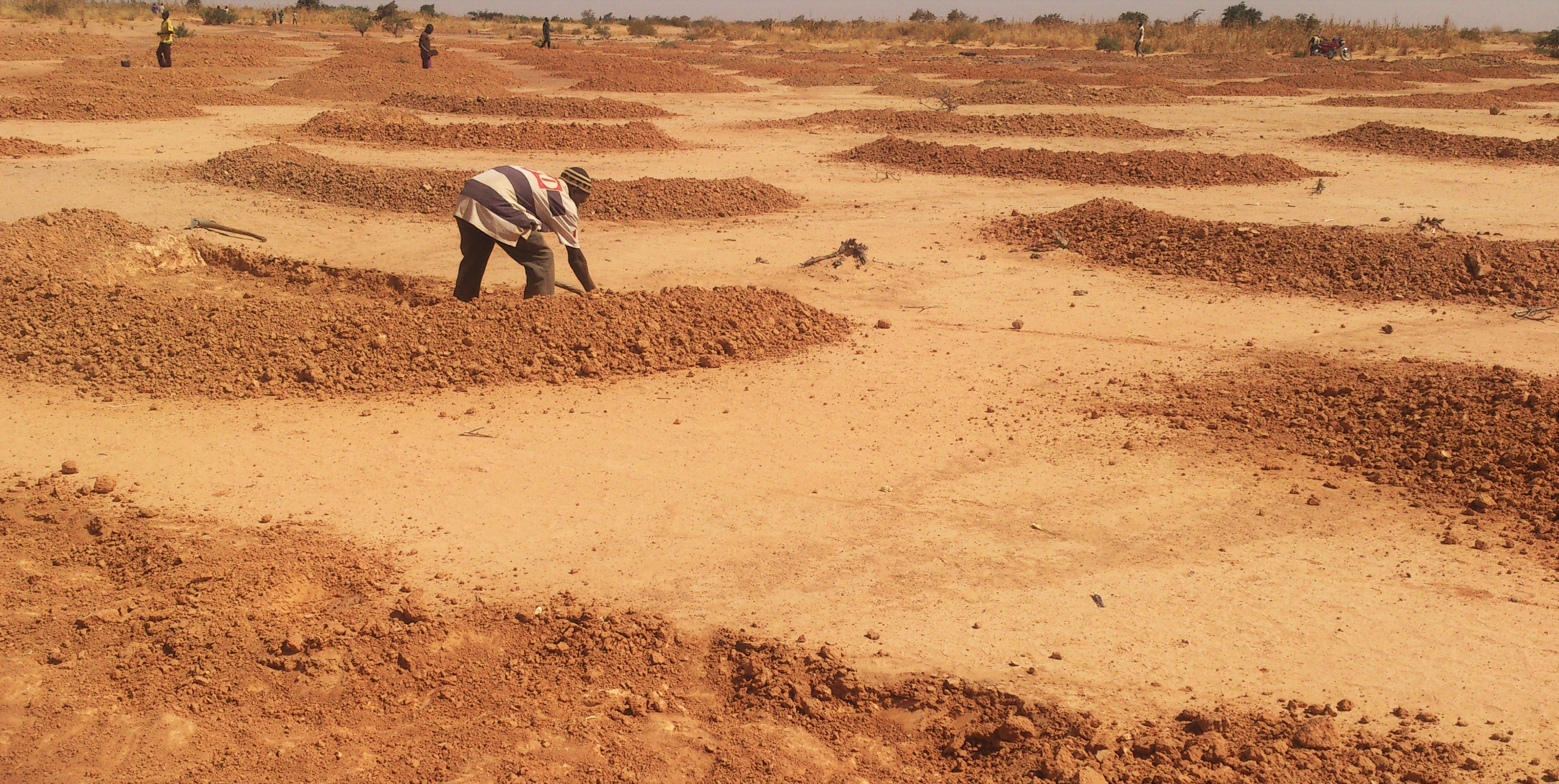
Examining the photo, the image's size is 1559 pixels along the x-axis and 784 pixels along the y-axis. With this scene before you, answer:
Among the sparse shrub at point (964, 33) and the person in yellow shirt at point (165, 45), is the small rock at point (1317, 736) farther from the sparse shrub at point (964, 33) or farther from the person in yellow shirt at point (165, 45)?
the sparse shrub at point (964, 33)

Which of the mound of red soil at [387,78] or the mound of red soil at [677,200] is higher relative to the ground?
the mound of red soil at [387,78]

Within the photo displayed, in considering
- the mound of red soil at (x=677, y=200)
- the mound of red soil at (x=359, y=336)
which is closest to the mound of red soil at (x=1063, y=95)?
the mound of red soil at (x=677, y=200)

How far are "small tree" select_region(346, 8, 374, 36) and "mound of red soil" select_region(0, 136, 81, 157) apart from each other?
44956 millimetres

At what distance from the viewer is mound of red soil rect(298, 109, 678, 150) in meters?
18.3

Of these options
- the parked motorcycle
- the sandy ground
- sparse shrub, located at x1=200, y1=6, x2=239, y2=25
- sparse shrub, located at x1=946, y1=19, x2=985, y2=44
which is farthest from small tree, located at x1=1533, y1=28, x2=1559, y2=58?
sparse shrub, located at x1=200, y1=6, x2=239, y2=25

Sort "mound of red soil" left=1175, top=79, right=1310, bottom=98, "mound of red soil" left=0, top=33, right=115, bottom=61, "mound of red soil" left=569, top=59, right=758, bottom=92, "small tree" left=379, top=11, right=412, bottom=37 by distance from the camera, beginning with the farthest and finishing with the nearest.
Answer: "small tree" left=379, top=11, right=412, bottom=37 → "mound of red soil" left=0, top=33, right=115, bottom=61 → "mound of red soil" left=1175, top=79, right=1310, bottom=98 → "mound of red soil" left=569, top=59, right=758, bottom=92

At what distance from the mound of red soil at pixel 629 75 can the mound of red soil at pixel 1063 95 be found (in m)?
6.21

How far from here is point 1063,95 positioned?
27.6 meters

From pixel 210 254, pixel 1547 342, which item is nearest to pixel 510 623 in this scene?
pixel 210 254

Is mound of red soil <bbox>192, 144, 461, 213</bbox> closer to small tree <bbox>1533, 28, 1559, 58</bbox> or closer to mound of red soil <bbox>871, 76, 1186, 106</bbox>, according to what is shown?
mound of red soil <bbox>871, 76, 1186, 106</bbox>

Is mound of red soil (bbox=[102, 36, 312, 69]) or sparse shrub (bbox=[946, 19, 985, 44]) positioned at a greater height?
sparse shrub (bbox=[946, 19, 985, 44])

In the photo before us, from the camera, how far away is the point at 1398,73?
119ft

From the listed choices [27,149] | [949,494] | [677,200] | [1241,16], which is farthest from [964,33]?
[949,494]

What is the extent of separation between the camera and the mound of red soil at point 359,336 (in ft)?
24.6
